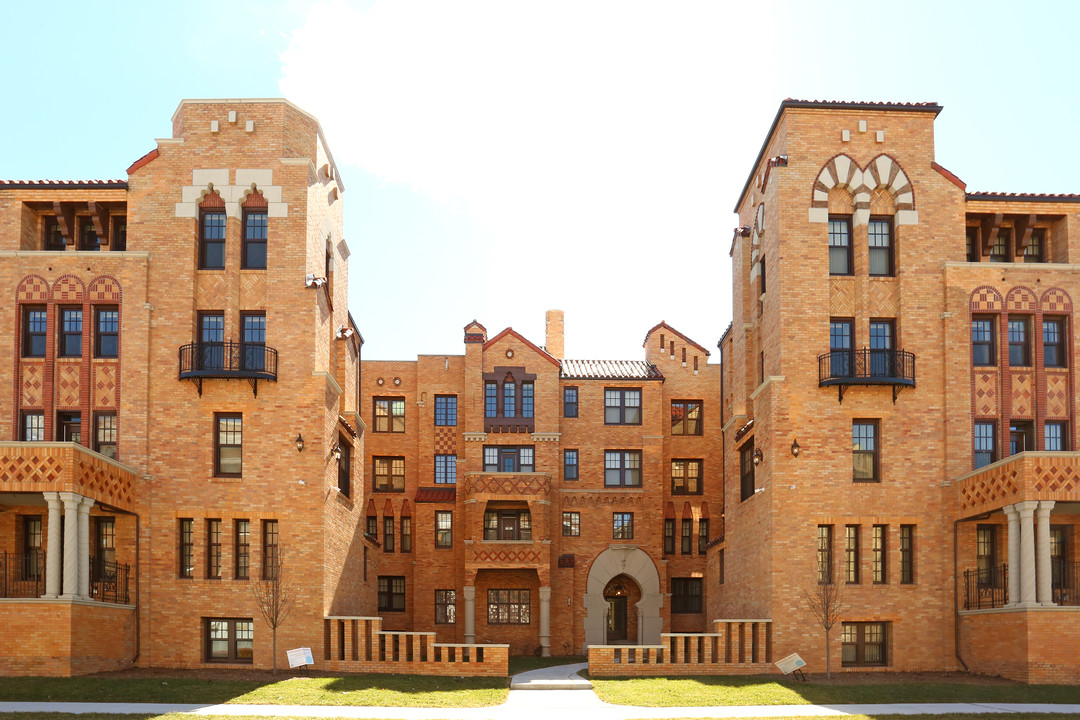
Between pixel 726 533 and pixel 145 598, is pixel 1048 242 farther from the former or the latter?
pixel 145 598

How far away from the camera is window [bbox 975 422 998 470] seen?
104 ft

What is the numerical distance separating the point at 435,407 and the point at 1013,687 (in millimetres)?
26202

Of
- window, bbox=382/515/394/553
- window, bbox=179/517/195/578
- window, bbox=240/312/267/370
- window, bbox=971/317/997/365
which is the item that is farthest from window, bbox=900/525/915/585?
window, bbox=382/515/394/553

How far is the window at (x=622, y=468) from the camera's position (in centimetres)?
4538

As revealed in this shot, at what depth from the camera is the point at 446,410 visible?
45.7 meters

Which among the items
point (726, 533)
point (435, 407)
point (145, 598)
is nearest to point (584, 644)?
point (726, 533)

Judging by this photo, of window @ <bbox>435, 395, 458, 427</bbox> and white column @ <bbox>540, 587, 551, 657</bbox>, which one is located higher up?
window @ <bbox>435, 395, 458, 427</bbox>

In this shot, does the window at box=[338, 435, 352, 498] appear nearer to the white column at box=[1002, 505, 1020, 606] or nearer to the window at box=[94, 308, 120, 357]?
the window at box=[94, 308, 120, 357]

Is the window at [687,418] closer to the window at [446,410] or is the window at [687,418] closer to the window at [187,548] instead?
the window at [446,410]

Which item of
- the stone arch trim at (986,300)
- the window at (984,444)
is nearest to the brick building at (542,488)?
the window at (984,444)

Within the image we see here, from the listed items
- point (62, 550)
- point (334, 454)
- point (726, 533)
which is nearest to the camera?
point (62, 550)

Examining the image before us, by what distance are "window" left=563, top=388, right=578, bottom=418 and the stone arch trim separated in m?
18.6

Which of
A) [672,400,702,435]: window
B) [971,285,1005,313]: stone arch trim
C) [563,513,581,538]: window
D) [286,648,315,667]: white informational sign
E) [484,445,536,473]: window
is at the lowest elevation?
[286,648,315,667]: white informational sign

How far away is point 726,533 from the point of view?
125 feet
